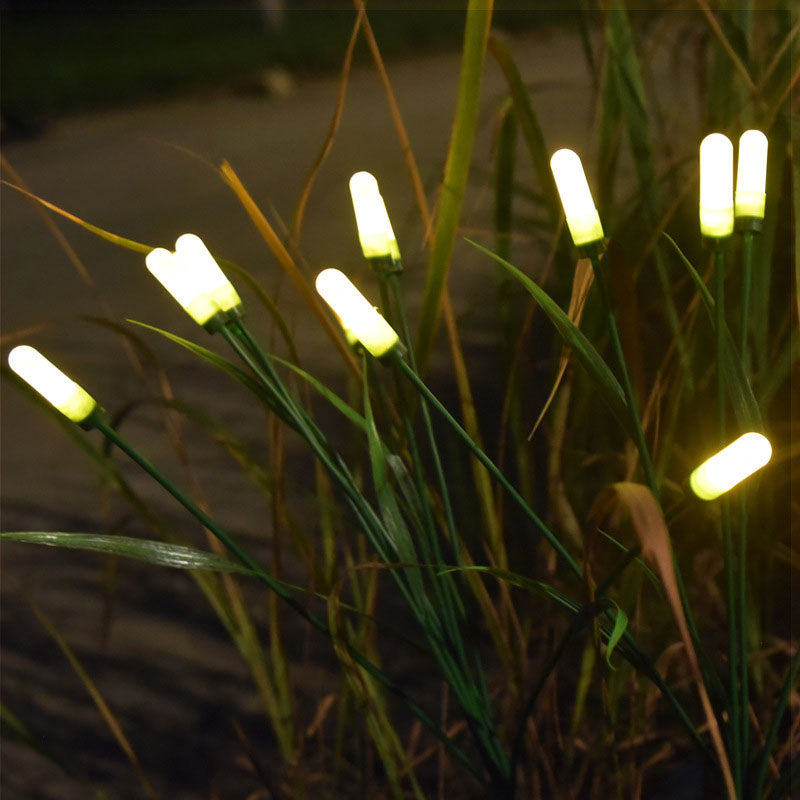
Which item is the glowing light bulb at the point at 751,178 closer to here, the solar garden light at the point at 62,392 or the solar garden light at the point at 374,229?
the solar garden light at the point at 374,229

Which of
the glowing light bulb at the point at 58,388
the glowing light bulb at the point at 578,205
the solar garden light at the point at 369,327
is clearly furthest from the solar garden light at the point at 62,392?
the glowing light bulb at the point at 578,205

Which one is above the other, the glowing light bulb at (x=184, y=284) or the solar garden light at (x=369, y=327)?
the glowing light bulb at (x=184, y=284)

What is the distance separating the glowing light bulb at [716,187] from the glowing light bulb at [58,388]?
268 mm

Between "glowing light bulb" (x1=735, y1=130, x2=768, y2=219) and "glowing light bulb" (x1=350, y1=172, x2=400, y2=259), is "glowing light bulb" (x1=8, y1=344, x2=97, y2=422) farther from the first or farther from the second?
"glowing light bulb" (x1=735, y1=130, x2=768, y2=219)

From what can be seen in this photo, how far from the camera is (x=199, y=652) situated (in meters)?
0.79

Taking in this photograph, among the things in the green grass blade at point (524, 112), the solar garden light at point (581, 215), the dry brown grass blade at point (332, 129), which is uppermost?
the green grass blade at point (524, 112)

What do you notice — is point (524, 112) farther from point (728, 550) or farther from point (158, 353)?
point (158, 353)

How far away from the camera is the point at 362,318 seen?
389mm

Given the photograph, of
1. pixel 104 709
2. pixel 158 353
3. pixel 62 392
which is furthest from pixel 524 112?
pixel 158 353

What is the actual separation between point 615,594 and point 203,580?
26 centimetres

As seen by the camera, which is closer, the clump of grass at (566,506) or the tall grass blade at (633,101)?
the clump of grass at (566,506)

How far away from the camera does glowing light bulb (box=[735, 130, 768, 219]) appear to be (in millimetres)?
408

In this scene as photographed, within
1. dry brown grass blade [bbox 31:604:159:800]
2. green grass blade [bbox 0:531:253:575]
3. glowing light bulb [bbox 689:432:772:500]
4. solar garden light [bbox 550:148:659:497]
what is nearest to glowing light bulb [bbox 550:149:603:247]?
solar garden light [bbox 550:148:659:497]

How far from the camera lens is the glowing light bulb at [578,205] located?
0.41m
